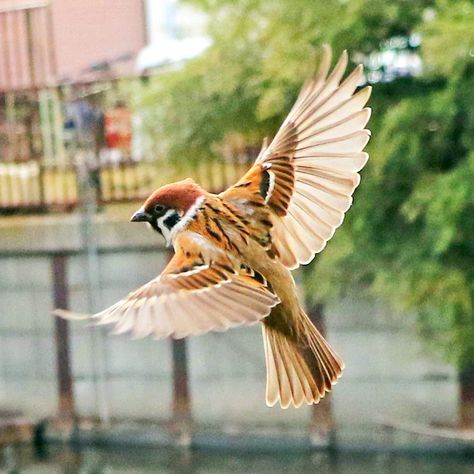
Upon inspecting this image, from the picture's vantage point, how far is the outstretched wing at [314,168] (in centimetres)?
88

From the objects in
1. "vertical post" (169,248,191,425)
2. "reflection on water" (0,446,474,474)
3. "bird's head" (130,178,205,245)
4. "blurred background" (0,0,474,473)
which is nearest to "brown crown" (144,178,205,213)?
"bird's head" (130,178,205,245)

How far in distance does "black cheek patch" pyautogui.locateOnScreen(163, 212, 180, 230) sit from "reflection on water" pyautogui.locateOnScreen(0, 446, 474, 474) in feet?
11.5

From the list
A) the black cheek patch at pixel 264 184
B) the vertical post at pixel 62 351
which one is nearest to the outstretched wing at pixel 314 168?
the black cheek patch at pixel 264 184

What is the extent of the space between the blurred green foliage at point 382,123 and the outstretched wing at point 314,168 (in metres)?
2.36

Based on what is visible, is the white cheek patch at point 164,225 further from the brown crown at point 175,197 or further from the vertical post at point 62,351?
the vertical post at point 62,351

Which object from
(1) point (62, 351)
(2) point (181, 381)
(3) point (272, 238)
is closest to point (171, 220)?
(3) point (272, 238)

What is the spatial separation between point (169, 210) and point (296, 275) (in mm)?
3431

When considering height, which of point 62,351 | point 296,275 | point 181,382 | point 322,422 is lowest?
point 322,422

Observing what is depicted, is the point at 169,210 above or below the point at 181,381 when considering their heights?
above

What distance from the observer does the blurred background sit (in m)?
3.54

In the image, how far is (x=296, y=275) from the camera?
4.17 metres

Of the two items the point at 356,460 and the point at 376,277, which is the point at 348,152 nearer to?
the point at 376,277

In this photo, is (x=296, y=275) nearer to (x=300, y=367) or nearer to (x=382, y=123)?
(x=382, y=123)

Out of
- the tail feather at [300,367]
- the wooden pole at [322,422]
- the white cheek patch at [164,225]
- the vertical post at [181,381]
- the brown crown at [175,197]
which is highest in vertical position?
the brown crown at [175,197]
